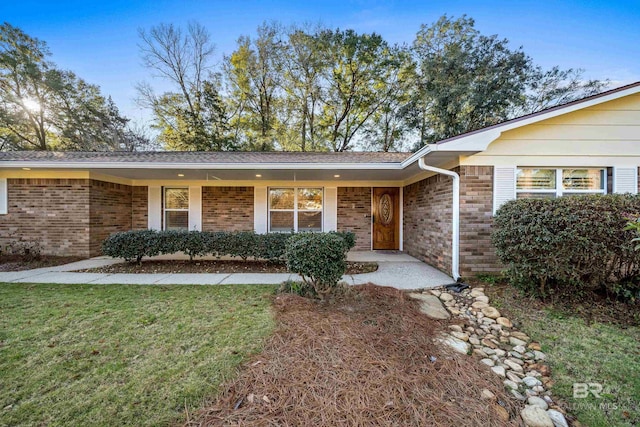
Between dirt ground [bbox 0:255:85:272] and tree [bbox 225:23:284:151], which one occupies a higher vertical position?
tree [bbox 225:23:284:151]

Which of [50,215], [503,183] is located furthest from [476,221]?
[50,215]

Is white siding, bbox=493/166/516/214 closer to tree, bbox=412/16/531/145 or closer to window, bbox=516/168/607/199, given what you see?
window, bbox=516/168/607/199

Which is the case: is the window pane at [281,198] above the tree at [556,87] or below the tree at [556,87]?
below

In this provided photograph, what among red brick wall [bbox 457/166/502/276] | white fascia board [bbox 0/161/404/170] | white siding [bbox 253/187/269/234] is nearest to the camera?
red brick wall [bbox 457/166/502/276]

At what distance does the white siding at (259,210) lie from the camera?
848cm

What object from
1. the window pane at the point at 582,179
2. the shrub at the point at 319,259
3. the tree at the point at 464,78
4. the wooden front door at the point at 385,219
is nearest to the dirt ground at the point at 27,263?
the shrub at the point at 319,259

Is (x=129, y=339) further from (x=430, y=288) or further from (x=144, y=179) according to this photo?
(x=144, y=179)

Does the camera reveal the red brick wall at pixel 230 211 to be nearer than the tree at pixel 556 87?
Yes

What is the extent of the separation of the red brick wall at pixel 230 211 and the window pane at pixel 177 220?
0.65m

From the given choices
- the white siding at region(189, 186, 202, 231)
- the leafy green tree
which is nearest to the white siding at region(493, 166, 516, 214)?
the white siding at region(189, 186, 202, 231)

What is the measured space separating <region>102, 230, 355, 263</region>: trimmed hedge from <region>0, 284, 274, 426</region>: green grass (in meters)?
1.80

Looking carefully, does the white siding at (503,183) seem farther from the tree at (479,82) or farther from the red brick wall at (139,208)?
the tree at (479,82)

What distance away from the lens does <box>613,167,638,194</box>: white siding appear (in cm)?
486

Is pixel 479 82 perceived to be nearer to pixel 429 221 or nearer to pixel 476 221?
pixel 429 221
